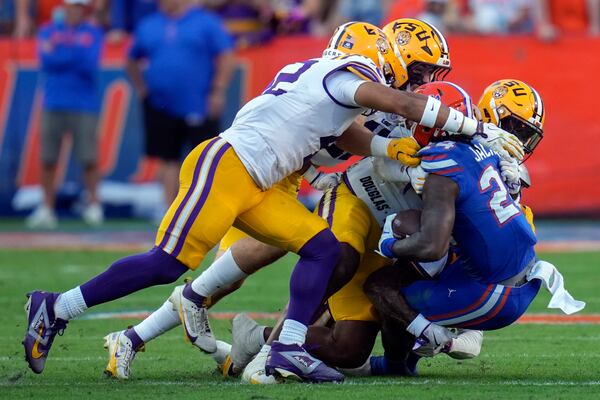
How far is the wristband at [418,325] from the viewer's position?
5.89 meters

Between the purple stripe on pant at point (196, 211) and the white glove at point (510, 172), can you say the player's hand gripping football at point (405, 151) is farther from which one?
the purple stripe on pant at point (196, 211)

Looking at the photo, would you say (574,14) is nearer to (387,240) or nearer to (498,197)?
(498,197)

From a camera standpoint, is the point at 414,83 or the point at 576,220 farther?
the point at 576,220

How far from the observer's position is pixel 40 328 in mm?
5852

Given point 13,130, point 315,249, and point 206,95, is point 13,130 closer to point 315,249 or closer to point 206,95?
point 206,95

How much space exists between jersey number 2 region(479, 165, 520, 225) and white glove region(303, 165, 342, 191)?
873 millimetres

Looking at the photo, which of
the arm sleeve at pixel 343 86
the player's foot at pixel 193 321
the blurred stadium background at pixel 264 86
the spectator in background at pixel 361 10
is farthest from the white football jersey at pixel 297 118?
the spectator in background at pixel 361 10

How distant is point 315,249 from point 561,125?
798cm

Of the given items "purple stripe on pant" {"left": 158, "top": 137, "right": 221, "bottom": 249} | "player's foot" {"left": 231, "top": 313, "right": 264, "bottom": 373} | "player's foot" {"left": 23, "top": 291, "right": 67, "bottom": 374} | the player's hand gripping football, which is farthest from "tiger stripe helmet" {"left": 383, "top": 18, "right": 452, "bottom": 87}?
"player's foot" {"left": 23, "top": 291, "right": 67, "bottom": 374}

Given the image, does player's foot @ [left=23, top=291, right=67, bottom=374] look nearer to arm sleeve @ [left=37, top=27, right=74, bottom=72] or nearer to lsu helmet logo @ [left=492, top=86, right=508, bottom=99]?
lsu helmet logo @ [left=492, top=86, right=508, bottom=99]

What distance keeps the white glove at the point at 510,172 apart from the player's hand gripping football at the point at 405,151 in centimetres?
37

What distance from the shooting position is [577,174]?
43.9 feet

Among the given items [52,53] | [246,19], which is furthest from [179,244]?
[246,19]

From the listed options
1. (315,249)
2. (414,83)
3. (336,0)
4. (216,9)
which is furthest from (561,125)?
(315,249)
